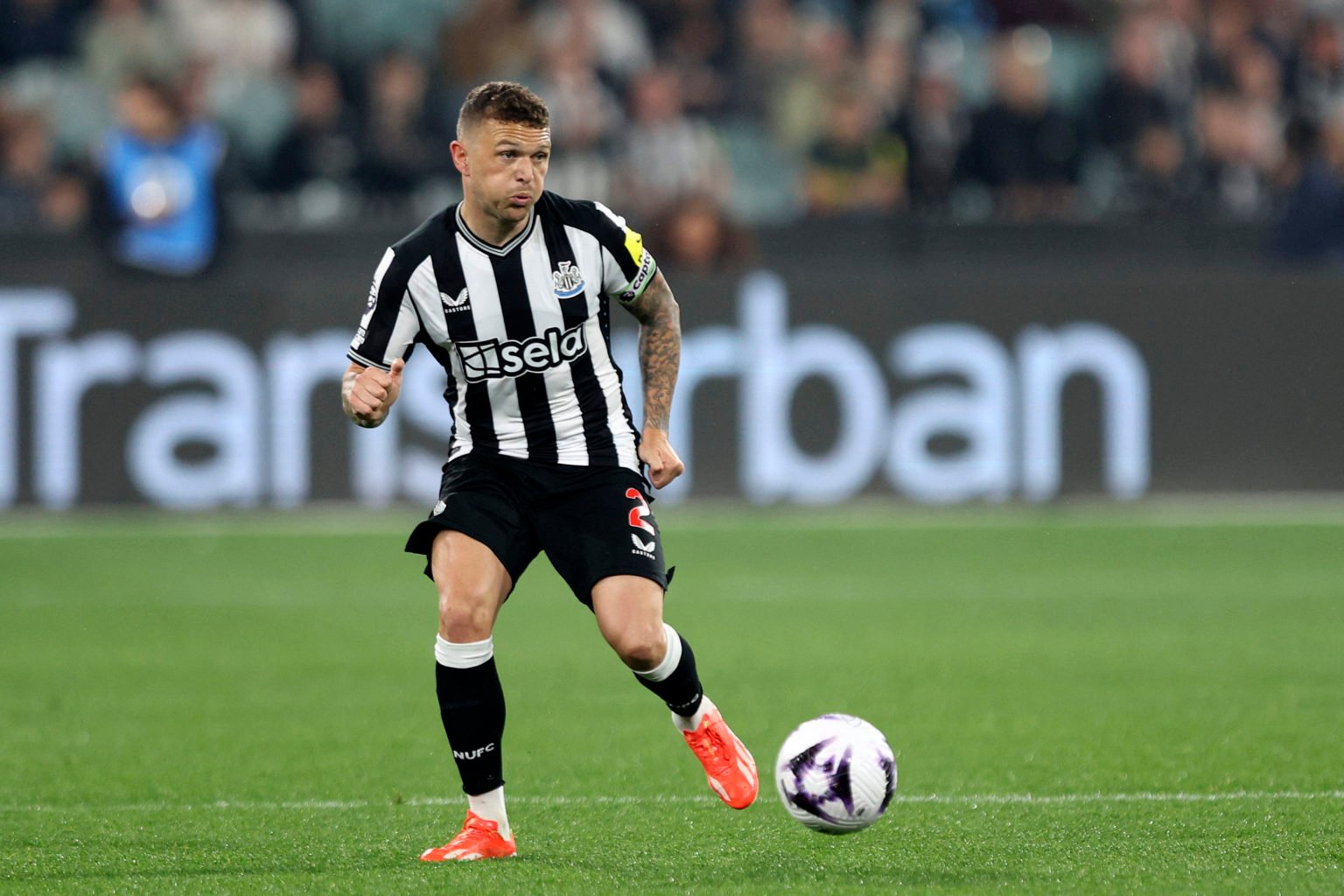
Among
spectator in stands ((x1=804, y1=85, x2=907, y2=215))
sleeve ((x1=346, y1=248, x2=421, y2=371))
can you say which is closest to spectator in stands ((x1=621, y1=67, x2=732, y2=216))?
spectator in stands ((x1=804, y1=85, x2=907, y2=215))

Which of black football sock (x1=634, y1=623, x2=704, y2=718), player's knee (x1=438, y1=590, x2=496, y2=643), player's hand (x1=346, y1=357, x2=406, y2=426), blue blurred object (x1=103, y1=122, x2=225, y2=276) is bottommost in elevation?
black football sock (x1=634, y1=623, x2=704, y2=718)

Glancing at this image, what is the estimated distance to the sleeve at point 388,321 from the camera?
5.32 meters

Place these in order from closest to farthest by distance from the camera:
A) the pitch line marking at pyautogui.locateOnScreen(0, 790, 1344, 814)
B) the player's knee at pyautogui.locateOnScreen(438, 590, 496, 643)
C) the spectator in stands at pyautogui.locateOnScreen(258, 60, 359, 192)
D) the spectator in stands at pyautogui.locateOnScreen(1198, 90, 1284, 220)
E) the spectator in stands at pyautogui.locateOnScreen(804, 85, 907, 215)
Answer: the player's knee at pyautogui.locateOnScreen(438, 590, 496, 643), the pitch line marking at pyautogui.locateOnScreen(0, 790, 1344, 814), the spectator in stands at pyautogui.locateOnScreen(258, 60, 359, 192), the spectator in stands at pyautogui.locateOnScreen(804, 85, 907, 215), the spectator in stands at pyautogui.locateOnScreen(1198, 90, 1284, 220)

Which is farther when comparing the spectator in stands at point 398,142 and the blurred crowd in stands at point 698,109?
the spectator in stands at point 398,142

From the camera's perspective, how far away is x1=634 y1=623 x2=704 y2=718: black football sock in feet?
17.7

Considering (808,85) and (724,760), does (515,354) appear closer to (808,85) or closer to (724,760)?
(724,760)

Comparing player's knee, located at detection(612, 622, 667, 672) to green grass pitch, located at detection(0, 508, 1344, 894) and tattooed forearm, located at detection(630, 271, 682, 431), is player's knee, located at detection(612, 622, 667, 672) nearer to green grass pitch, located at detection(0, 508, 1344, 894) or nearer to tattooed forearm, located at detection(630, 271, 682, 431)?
green grass pitch, located at detection(0, 508, 1344, 894)

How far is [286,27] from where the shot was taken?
15.7 metres

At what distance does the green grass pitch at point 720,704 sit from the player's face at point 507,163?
1650mm

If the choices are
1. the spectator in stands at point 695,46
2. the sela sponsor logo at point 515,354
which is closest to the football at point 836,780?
the sela sponsor logo at point 515,354

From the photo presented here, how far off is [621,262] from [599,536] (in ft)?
2.42

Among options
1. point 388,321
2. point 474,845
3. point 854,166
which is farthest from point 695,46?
point 474,845

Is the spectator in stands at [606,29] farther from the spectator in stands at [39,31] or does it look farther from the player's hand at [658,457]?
the player's hand at [658,457]

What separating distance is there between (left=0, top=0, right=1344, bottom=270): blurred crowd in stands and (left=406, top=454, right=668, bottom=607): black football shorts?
7948 mm
